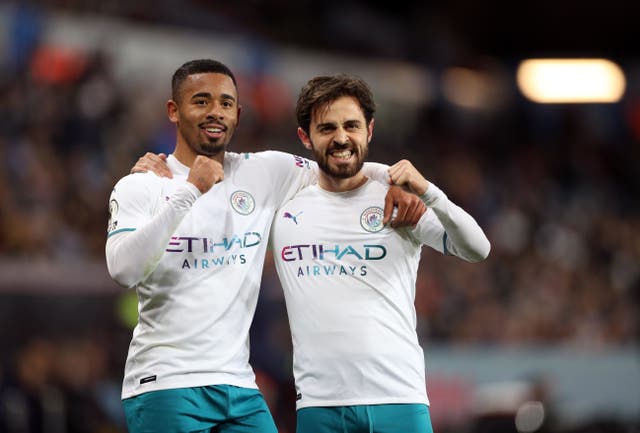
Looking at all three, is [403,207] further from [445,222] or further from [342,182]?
[342,182]

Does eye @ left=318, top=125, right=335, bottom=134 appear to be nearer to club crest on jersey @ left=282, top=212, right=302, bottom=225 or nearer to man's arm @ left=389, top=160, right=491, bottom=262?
man's arm @ left=389, top=160, right=491, bottom=262

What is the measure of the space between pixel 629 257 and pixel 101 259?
9.51 meters

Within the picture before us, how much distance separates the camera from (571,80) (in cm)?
2284

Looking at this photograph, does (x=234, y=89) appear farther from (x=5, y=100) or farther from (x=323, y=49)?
(x=323, y=49)

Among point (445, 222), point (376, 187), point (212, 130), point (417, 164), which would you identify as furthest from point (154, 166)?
point (417, 164)

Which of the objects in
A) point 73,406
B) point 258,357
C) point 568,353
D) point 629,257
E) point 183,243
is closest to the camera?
point 183,243

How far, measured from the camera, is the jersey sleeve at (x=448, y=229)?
485 centimetres

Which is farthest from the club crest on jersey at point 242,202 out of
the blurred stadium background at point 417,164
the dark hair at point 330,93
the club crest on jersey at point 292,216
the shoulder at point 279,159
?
the blurred stadium background at point 417,164

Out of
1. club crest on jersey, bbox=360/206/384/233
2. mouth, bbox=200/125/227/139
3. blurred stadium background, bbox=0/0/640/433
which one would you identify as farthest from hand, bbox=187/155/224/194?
blurred stadium background, bbox=0/0/640/433

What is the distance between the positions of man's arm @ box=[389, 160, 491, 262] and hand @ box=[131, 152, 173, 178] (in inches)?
40.0

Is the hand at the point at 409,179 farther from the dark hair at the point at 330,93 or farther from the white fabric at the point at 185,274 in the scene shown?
the white fabric at the point at 185,274

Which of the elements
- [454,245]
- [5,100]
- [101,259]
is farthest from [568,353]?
[454,245]

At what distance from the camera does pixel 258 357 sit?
10.8 meters

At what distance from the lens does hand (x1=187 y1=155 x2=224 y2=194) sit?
4758mm
